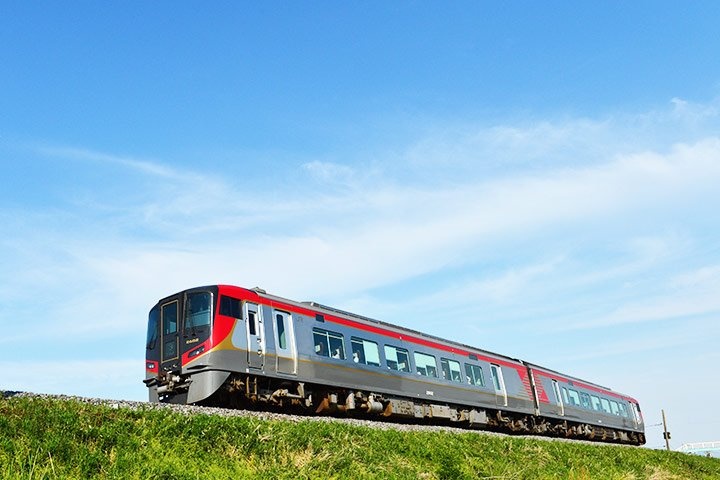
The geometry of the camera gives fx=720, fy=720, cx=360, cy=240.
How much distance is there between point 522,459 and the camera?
16125mm

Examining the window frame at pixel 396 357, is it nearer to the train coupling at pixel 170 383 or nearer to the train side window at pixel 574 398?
the train coupling at pixel 170 383

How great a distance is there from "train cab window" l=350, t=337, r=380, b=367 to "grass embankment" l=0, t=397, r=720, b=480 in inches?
182

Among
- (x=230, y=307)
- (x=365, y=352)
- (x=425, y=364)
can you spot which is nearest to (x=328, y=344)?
(x=365, y=352)

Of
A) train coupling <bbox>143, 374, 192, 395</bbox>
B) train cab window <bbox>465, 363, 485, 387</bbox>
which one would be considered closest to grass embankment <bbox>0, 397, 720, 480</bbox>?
train coupling <bbox>143, 374, 192, 395</bbox>

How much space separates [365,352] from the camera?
20500 millimetres

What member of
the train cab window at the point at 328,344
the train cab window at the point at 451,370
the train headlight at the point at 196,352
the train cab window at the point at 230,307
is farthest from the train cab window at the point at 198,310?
the train cab window at the point at 451,370

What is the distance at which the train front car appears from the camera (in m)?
16.1

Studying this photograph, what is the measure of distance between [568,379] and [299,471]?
88.4ft

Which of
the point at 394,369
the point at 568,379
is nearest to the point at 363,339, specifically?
the point at 394,369

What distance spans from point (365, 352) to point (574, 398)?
18.4 meters

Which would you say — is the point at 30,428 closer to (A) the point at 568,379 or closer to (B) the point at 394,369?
(B) the point at 394,369

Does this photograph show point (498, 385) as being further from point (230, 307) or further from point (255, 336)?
point (230, 307)

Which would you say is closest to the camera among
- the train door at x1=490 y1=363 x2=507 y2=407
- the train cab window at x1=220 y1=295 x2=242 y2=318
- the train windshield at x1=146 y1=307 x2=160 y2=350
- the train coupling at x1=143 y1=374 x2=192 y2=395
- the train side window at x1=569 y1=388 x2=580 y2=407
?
the train coupling at x1=143 y1=374 x2=192 y2=395

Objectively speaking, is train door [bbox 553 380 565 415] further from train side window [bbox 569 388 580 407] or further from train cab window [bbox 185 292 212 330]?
train cab window [bbox 185 292 212 330]
